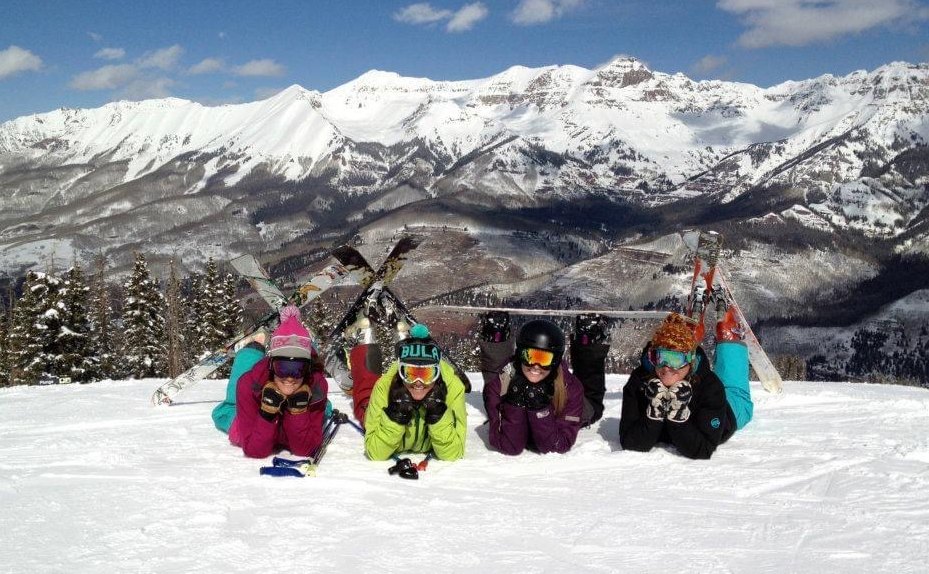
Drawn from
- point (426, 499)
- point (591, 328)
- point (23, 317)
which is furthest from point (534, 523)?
point (23, 317)

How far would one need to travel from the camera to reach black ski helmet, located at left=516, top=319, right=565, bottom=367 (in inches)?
259

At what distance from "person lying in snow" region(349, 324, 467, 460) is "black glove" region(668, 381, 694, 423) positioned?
2087 millimetres

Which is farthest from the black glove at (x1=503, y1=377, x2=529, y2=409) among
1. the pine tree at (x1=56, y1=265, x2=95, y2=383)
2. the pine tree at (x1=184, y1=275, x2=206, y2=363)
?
the pine tree at (x1=184, y1=275, x2=206, y2=363)

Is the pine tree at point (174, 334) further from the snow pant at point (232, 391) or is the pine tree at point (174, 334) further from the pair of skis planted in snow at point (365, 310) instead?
the snow pant at point (232, 391)

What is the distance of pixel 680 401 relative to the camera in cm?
638

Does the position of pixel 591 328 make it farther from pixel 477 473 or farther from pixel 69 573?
pixel 69 573

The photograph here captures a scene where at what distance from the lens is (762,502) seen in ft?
16.9

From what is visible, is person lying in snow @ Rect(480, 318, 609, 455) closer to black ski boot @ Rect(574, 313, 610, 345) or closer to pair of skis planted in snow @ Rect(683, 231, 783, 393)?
black ski boot @ Rect(574, 313, 610, 345)

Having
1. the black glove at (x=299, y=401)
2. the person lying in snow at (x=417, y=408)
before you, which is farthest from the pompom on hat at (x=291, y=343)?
the person lying in snow at (x=417, y=408)

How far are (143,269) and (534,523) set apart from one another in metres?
35.0

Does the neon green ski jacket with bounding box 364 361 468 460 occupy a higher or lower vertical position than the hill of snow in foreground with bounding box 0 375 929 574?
higher

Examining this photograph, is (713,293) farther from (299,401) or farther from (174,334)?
(174,334)

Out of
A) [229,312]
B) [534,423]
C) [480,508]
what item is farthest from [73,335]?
[480,508]

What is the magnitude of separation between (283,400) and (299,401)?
16cm
